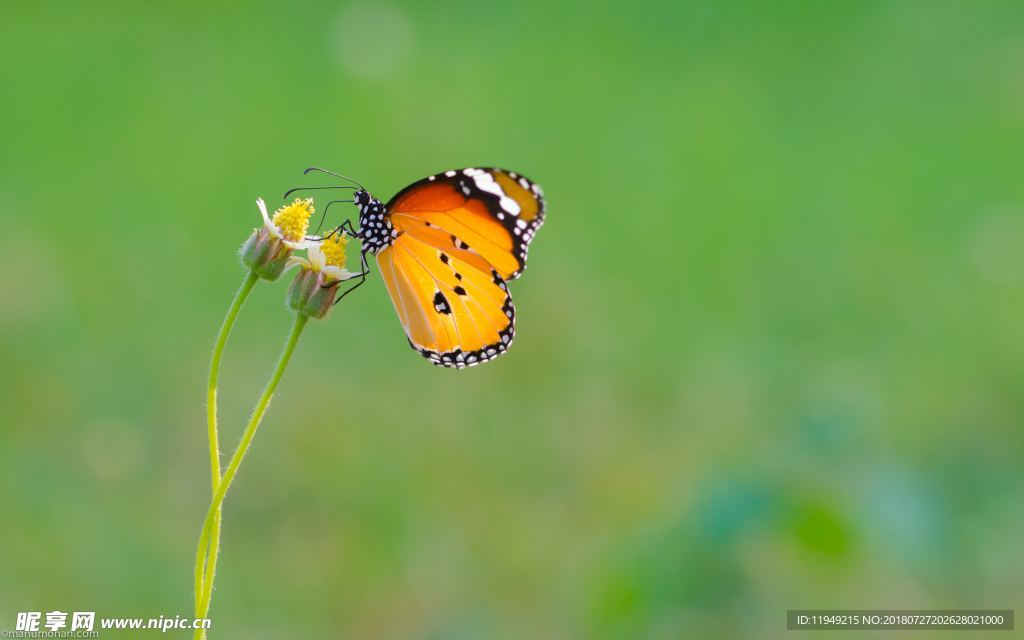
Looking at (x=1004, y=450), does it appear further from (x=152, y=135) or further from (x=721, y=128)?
(x=152, y=135)

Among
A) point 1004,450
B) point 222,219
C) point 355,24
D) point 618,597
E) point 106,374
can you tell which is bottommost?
point 618,597

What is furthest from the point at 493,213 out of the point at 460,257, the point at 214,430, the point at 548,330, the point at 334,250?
the point at 548,330

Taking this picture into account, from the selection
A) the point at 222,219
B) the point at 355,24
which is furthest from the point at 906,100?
the point at 222,219

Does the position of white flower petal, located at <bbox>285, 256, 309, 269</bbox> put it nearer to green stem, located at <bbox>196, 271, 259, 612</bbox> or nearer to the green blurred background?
green stem, located at <bbox>196, 271, 259, 612</bbox>

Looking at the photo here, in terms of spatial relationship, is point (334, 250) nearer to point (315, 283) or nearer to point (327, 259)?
point (327, 259)

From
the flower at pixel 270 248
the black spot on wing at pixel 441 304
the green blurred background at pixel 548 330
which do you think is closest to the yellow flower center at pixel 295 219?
the flower at pixel 270 248

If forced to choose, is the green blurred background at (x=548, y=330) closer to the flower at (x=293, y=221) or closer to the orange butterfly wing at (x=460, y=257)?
the orange butterfly wing at (x=460, y=257)
